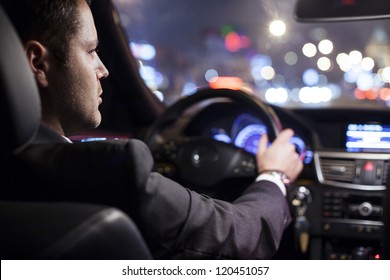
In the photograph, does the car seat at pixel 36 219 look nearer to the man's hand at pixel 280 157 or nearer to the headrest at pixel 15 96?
the headrest at pixel 15 96

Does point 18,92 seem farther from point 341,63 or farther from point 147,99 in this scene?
point 341,63

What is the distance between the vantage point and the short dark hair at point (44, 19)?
134 cm

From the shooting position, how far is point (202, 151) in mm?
2846

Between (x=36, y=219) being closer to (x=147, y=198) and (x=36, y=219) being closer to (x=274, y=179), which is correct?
(x=147, y=198)

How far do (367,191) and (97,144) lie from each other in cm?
205

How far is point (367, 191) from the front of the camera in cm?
303

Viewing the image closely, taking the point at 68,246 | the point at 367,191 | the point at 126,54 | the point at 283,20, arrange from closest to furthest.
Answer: the point at 68,246 < the point at 126,54 < the point at 367,191 < the point at 283,20

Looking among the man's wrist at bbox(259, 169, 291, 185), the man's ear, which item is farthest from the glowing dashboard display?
the man's ear

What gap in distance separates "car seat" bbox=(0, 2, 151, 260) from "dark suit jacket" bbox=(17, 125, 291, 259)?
0.06 m

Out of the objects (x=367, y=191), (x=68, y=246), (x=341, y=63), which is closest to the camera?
(x=68, y=246)

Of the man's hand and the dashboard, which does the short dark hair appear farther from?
the dashboard

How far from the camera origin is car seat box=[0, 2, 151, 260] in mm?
1191

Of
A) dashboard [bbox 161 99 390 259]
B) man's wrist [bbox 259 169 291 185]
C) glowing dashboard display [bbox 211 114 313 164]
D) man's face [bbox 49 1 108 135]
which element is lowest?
dashboard [bbox 161 99 390 259]
